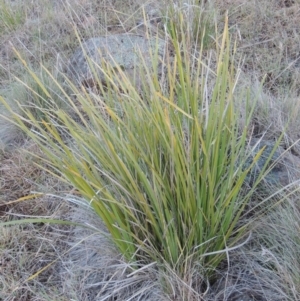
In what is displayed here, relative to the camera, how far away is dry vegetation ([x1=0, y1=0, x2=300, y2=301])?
1433mm

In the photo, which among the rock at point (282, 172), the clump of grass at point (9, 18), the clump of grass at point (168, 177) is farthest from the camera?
the clump of grass at point (9, 18)

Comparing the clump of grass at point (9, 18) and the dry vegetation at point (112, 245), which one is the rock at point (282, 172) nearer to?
the dry vegetation at point (112, 245)

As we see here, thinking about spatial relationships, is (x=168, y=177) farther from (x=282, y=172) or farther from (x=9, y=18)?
(x=9, y=18)

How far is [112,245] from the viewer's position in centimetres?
156

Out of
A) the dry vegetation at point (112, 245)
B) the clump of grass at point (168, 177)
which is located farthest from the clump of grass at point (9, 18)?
the clump of grass at point (168, 177)

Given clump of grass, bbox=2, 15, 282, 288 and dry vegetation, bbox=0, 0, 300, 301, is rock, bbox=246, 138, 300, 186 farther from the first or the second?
clump of grass, bbox=2, 15, 282, 288

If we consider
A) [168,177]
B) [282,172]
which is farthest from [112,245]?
[282,172]

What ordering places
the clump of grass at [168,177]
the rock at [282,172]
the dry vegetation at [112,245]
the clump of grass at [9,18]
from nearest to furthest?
the clump of grass at [168,177], the dry vegetation at [112,245], the rock at [282,172], the clump of grass at [9,18]

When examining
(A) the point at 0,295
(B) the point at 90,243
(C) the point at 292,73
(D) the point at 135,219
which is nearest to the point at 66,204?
(B) the point at 90,243

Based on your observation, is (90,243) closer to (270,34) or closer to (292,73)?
(292,73)

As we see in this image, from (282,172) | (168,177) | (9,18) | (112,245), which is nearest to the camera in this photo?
(168,177)

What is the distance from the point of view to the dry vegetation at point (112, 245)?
1433 millimetres

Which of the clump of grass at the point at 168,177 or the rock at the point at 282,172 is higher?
the clump of grass at the point at 168,177

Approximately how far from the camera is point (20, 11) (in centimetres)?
347
